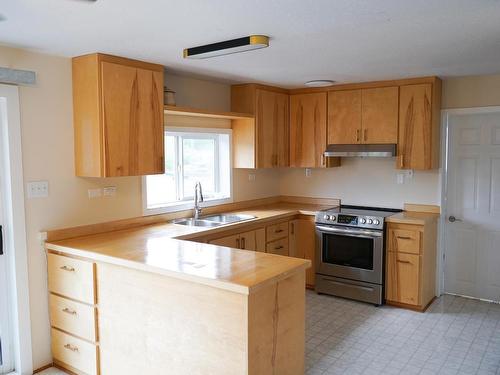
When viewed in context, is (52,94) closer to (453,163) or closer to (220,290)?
(220,290)

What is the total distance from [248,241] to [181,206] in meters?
0.73

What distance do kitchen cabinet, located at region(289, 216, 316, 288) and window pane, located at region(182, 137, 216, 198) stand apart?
990 mm

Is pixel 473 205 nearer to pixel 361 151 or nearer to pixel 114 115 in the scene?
pixel 361 151

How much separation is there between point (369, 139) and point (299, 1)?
108 inches

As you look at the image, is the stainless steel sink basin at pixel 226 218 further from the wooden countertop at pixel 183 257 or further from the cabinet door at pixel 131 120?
the cabinet door at pixel 131 120

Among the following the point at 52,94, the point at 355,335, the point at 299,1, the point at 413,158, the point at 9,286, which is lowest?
the point at 355,335

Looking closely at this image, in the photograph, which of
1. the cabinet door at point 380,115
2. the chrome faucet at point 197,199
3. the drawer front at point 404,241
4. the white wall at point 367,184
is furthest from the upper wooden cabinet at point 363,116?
the chrome faucet at point 197,199

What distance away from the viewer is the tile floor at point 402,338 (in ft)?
10.2

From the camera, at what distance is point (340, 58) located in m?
3.37

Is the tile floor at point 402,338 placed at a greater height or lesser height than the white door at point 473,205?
lesser

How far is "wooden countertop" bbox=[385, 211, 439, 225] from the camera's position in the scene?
411 centimetres

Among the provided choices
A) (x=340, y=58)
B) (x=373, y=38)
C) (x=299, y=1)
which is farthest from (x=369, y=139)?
(x=299, y=1)

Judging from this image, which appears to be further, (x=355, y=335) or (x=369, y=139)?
(x=369, y=139)

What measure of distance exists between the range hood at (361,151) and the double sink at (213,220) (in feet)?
3.94
